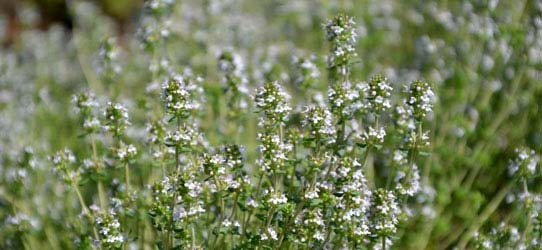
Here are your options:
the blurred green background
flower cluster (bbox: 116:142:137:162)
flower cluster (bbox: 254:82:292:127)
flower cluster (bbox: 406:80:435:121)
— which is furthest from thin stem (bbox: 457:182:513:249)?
flower cluster (bbox: 116:142:137:162)

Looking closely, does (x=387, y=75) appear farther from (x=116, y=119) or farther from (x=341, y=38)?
(x=116, y=119)

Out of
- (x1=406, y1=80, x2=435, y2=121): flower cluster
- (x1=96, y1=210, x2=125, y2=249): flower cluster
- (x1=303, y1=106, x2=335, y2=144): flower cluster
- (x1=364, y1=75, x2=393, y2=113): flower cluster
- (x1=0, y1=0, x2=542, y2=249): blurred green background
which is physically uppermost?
(x1=0, y1=0, x2=542, y2=249): blurred green background

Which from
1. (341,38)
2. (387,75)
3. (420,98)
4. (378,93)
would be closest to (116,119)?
(341,38)

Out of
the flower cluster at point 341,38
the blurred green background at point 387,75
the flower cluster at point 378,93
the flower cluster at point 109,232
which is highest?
the blurred green background at point 387,75

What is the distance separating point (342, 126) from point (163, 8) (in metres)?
2.03

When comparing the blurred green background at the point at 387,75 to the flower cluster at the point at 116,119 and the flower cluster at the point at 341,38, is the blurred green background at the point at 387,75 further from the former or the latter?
the flower cluster at the point at 116,119

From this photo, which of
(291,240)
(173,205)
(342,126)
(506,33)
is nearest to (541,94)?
(506,33)

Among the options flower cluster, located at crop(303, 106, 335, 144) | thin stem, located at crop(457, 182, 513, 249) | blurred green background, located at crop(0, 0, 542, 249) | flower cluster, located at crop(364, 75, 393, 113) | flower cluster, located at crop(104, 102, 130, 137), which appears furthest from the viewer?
blurred green background, located at crop(0, 0, 542, 249)

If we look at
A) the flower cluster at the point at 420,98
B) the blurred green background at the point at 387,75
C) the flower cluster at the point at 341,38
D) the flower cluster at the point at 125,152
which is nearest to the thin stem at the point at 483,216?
the blurred green background at the point at 387,75

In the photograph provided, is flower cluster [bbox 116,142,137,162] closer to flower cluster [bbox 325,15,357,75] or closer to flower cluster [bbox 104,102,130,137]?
flower cluster [bbox 104,102,130,137]

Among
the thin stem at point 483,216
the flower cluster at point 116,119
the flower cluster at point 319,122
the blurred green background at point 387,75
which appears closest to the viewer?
the flower cluster at point 319,122

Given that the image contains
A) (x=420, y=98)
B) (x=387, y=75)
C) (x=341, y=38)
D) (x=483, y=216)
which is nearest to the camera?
(x=420, y=98)

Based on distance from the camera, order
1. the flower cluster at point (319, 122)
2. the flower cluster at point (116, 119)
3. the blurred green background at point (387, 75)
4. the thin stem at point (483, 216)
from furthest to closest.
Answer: the blurred green background at point (387, 75) < the thin stem at point (483, 216) < the flower cluster at point (116, 119) < the flower cluster at point (319, 122)

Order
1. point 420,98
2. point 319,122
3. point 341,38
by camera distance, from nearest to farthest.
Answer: point 319,122 → point 420,98 → point 341,38
